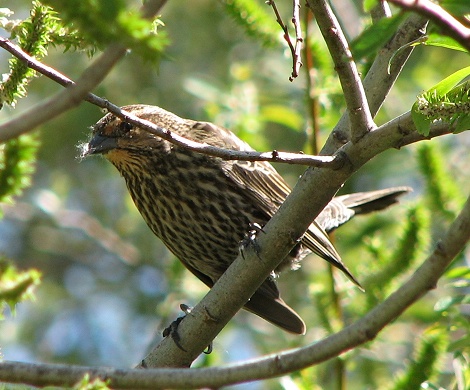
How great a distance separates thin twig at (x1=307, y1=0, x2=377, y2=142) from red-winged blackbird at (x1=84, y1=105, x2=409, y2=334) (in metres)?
1.46

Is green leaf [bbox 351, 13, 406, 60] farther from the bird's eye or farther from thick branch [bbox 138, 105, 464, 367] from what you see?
the bird's eye

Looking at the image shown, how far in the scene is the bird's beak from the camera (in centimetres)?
398

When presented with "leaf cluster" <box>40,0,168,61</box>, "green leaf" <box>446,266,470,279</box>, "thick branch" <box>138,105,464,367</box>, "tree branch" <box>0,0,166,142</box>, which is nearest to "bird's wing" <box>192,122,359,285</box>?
"green leaf" <box>446,266,470,279</box>

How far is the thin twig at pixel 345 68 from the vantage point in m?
2.14

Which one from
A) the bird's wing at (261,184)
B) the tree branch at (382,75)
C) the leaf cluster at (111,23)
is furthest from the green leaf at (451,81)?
the bird's wing at (261,184)

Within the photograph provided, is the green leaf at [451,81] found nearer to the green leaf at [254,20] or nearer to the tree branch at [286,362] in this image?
the tree branch at [286,362]

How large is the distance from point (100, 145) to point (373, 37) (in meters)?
2.64

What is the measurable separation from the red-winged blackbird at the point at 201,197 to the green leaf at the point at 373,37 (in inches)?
91.2

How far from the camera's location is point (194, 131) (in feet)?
14.2

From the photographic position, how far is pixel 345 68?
2.23m

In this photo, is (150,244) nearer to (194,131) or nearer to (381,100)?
(194,131)

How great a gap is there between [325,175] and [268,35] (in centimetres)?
153

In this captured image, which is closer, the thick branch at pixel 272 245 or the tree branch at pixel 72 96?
the tree branch at pixel 72 96

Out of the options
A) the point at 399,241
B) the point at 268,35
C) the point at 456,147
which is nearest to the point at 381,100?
the point at 399,241
